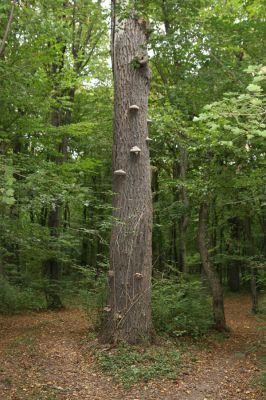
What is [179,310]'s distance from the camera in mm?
9250

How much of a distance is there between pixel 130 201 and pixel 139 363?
3066mm

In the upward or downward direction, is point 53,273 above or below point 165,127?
below

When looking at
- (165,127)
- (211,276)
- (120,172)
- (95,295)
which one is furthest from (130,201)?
(211,276)

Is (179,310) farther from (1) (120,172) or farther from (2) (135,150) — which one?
(2) (135,150)

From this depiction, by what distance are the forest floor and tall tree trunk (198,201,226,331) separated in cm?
53

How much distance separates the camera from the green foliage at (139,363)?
20.5 ft

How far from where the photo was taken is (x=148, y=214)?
800 centimetres

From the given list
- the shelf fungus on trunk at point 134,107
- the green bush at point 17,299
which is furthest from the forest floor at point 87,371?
the shelf fungus on trunk at point 134,107

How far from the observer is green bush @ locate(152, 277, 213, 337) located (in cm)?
863

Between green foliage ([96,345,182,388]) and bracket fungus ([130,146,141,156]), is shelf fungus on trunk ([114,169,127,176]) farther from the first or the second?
green foliage ([96,345,182,388])

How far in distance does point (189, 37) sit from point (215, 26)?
0.81m

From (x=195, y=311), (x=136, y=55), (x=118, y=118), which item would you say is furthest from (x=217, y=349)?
(x=136, y=55)

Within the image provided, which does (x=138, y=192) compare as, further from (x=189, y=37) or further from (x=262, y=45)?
(x=262, y=45)

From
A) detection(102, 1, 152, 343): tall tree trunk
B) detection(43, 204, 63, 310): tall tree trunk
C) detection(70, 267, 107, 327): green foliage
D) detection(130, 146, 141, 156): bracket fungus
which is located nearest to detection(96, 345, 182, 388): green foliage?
detection(102, 1, 152, 343): tall tree trunk
